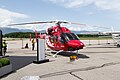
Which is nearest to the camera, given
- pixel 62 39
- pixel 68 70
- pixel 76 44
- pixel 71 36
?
pixel 68 70

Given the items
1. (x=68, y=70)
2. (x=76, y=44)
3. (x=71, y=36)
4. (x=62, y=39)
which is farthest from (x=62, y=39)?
(x=68, y=70)

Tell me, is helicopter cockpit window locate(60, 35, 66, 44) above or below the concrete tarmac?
above

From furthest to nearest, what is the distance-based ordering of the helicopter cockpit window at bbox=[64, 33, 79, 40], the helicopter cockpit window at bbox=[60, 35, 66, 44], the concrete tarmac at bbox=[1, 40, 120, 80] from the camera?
the helicopter cockpit window at bbox=[60, 35, 66, 44]
the helicopter cockpit window at bbox=[64, 33, 79, 40]
the concrete tarmac at bbox=[1, 40, 120, 80]

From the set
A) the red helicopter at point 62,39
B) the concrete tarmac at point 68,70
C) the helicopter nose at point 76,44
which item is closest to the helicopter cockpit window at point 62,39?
the red helicopter at point 62,39

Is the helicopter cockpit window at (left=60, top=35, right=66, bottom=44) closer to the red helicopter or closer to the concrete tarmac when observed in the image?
the red helicopter

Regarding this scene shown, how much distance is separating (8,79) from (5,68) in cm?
137

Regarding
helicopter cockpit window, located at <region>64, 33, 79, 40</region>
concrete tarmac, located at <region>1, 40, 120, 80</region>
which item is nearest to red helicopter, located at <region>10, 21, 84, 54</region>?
helicopter cockpit window, located at <region>64, 33, 79, 40</region>

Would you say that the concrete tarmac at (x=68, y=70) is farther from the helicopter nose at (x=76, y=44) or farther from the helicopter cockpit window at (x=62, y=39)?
the helicopter cockpit window at (x=62, y=39)

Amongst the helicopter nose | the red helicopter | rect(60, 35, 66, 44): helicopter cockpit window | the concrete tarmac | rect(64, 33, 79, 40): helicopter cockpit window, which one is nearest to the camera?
the concrete tarmac

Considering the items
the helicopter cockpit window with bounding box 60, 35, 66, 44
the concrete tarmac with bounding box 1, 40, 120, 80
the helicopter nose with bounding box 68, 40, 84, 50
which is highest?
the helicopter cockpit window with bounding box 60, 35, 66, 44

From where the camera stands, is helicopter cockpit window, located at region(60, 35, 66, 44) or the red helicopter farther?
helicopter cockpit window, located at region(60, 35, 66, 44)

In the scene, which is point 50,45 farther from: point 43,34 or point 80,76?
point 80,76

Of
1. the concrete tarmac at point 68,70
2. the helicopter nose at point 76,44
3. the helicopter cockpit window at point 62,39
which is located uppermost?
the helicopter cockpit window at point 62,39

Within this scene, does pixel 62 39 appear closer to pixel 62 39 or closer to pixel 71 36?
pixel 62 39
